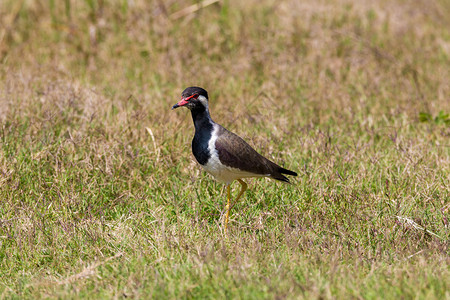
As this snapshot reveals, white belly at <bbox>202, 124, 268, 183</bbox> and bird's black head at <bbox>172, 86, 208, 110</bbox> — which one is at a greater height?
bird's black head at <bbox>172, 86, 208, 110</bbox>

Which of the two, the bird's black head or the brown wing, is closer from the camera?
the brown wing

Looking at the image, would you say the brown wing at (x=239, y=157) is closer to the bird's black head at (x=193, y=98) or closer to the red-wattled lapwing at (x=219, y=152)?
the red-wattled lapwing at (x=219, y=152)

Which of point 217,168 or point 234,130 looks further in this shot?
point 234,130

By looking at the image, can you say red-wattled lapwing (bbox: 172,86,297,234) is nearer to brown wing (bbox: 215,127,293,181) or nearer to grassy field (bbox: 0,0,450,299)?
brown wing (bbox: 215,127,293,181)

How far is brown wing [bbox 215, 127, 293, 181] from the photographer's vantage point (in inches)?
175

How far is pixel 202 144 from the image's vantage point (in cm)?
452

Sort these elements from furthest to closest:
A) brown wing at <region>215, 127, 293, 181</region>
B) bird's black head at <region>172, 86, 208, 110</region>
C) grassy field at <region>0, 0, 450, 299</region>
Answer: bird's black head at <region>172, 86, 208, 110</region>
brown wing at <region>215, 127, 293, 181</region>
grassy field at <region>0, 0, 450, 299</region>

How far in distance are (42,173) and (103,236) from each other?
1187 mm

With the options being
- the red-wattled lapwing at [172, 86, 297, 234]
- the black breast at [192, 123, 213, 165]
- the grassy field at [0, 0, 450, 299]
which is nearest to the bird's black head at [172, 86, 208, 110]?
the red-wattled lapwing at [172, 86, 297, 234]

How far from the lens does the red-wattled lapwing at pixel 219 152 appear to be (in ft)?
14.6

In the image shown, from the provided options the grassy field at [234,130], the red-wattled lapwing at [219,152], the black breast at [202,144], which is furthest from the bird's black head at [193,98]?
the grassy field at [234,130]

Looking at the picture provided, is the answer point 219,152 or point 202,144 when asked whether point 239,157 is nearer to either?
point 219,152

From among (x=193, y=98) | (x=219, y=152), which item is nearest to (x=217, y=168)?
(x=219, y=152)

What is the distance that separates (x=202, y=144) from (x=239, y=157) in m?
0.29
